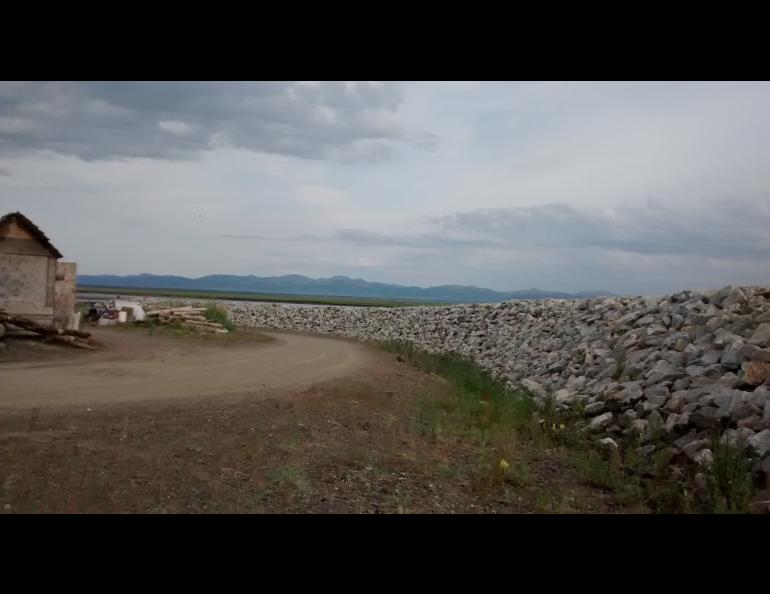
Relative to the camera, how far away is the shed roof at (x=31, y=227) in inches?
527

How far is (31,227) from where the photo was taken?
44.9 ft

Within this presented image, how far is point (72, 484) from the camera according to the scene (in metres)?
5.66

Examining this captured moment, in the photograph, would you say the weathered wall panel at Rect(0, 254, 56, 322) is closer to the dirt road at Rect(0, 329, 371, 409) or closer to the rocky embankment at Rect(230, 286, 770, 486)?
the dirt road at Rect(0, 329, 371, 409)

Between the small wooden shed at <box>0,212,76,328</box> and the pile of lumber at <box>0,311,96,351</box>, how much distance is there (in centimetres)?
65

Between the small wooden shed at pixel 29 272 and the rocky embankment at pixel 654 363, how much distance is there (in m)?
11.8

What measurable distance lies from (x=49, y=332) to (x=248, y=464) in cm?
→ 869

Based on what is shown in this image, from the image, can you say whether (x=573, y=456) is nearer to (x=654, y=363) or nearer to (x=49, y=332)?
(x=654, y=363)

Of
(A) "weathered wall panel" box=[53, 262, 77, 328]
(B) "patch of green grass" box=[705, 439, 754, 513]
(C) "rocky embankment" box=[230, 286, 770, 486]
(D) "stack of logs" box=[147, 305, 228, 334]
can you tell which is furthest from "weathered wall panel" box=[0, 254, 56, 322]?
(B) "patch of green grass" box=[705, 439, 754, 513]

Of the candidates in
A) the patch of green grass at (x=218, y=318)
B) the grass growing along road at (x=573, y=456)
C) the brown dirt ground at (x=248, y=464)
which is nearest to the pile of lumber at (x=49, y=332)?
the brown dirt ground at (x=248, y=464)

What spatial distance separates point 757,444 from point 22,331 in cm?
1404

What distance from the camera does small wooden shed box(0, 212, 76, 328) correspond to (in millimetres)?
13359

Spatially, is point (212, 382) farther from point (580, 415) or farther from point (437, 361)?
point (437, 361)
